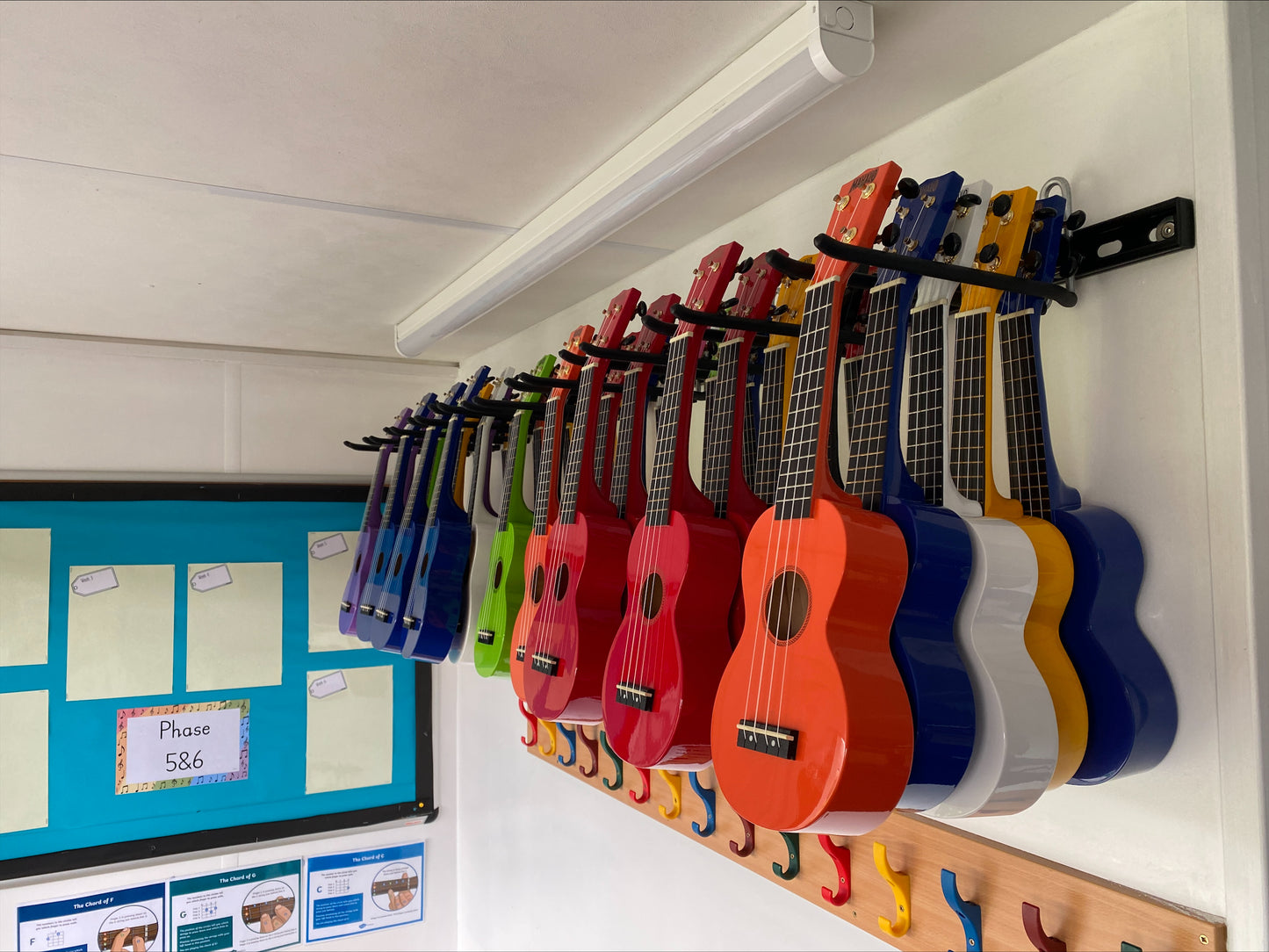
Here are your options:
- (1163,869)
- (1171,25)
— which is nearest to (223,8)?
(1171,25)

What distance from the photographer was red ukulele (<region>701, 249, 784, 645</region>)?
1.23m

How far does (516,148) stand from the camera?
1426mm

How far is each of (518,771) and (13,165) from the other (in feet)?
6.72

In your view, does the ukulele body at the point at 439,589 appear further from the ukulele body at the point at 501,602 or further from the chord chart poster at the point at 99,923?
the chord chart poster at the point at 99,923

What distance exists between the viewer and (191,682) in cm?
288

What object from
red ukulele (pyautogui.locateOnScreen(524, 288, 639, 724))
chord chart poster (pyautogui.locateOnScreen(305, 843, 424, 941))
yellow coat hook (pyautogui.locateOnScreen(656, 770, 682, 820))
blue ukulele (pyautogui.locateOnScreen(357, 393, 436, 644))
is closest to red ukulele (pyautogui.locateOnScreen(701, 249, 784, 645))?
red ukulele (pyautogui.locateOnScreen(524, 288, 639, 724))

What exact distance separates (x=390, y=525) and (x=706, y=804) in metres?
1.11

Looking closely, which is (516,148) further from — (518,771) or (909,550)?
(518,771)

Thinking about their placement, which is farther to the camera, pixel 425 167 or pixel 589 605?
pixel 425 167

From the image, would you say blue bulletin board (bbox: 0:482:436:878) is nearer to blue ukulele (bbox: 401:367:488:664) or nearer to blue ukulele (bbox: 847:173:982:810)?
blue ukulele (bbox: 401:367:488:664)

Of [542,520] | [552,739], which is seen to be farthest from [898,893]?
[552,739]

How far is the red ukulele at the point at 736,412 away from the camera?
1.23 meters

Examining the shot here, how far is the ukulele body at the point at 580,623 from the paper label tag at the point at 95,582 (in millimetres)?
1938

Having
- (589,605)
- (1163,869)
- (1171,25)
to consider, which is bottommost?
(1163,869)
